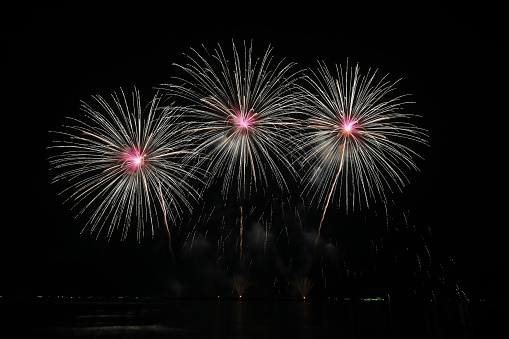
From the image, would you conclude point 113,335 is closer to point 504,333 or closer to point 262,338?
point 262,338

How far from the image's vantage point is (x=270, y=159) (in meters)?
25.5

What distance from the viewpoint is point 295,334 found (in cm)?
2461

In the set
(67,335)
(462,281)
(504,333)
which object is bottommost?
(67,335)

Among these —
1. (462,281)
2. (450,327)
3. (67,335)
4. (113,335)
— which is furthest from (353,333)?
(462,281)

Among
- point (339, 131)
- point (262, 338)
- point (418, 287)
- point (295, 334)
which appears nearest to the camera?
point (262, 338)

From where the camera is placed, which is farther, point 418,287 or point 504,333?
point 418,287

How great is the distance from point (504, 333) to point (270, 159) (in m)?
15.7

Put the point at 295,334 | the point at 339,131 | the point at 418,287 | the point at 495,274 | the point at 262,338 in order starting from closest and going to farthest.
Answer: the point at 262,338 < the point at 295,334 < the point at 339,131 < the point at 495,274 < the point at 418,287

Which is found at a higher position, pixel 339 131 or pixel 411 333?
pixel 339 131

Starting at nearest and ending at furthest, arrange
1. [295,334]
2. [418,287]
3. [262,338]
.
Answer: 1. [262,338]
2. [295,334]
3. [418,287]

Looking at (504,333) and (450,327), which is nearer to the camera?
(504,333)

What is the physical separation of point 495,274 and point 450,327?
204 feet

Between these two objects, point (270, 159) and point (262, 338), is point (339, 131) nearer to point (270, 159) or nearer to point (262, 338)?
point (270, 159)

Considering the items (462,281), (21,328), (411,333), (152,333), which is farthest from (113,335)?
(462,281)
